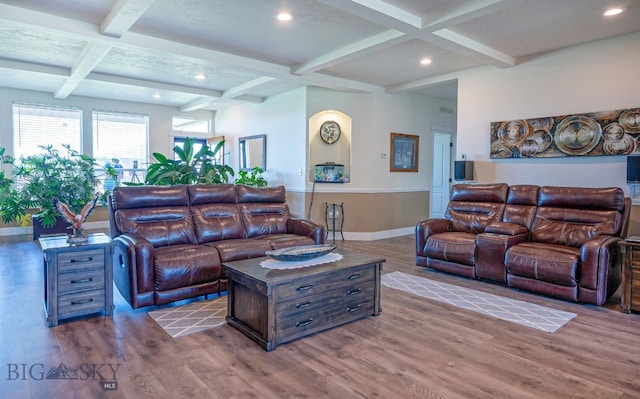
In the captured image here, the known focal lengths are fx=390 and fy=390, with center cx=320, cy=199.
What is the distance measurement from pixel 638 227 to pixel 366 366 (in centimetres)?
398

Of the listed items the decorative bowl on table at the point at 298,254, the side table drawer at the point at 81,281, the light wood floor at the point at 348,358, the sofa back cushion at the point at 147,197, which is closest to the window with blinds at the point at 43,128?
the sofa back cushion at the point at 147,197

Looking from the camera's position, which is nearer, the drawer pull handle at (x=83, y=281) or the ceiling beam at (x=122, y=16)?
the drawer pull handle at (x=83, y=281)

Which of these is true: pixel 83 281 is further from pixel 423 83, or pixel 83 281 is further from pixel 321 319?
pixel 423 83

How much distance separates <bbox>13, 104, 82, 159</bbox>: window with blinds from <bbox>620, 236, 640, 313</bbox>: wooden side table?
904 centimetres

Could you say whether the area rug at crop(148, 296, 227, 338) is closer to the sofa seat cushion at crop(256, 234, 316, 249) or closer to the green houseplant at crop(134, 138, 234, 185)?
the sofa seat cushion at crop(256, 234, 316, 249)

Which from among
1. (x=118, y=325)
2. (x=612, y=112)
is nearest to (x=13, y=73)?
(x=118, y=325)

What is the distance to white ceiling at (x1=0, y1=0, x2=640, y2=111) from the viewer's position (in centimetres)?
381

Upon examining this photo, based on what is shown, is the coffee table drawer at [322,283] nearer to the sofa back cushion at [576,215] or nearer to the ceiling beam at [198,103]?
the sofa back cushion at [576,215]

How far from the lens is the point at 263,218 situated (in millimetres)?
4727

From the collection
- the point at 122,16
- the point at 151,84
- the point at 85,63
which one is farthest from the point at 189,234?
the point at 151,84

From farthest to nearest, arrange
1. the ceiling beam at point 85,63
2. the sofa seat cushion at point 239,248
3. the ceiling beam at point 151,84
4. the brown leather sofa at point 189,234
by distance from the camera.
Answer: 1. the ceiling beam at point 151,84
2. the ceiling beam at point 85,63
3. the sofa seat cushion at point 239,248
4. the brown leather sofa at point 189,234

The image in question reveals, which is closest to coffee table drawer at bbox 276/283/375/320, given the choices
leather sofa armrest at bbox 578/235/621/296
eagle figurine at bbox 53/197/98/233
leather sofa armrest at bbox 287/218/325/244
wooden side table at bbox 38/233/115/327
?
leather sofa armrest at bbox 287/218/325/244

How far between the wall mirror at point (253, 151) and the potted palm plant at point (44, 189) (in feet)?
10.2

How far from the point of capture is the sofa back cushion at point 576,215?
4031 mm
